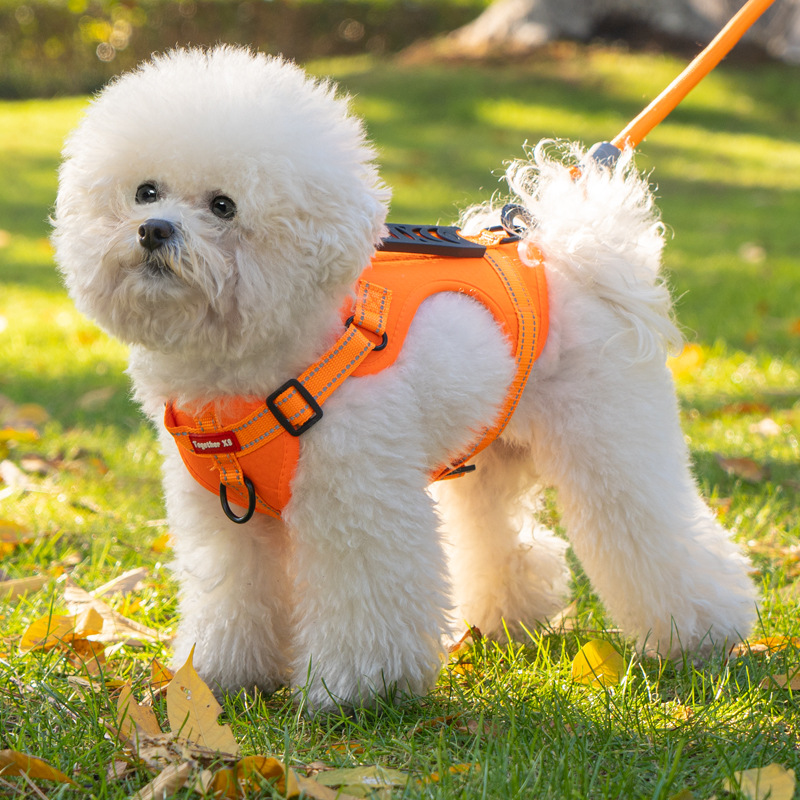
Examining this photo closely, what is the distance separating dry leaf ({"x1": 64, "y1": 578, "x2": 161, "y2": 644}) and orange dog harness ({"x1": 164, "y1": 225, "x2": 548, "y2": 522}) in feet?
1.92

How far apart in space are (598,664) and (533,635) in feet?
0.95

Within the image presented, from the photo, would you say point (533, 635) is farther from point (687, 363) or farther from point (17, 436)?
point (687, 363)

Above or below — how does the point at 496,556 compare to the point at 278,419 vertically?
below

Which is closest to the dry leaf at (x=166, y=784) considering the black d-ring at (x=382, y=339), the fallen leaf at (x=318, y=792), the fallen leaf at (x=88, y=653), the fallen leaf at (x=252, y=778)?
the fallen leaf at (x=252, y=778)

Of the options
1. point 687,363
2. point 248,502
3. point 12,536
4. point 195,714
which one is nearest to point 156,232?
point 248,502

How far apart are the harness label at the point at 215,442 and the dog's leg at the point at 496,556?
34.9 inches

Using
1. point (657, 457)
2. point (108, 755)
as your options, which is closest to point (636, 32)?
point (657, 457)

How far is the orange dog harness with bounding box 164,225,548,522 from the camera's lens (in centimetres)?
204

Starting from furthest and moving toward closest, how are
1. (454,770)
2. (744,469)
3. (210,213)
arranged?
(744,469)
(210,213)
(454,770)

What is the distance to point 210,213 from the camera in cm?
191

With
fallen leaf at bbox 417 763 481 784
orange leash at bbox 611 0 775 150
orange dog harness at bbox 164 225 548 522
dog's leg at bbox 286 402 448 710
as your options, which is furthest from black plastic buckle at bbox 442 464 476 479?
orange leash at bbox 611 0 775 150

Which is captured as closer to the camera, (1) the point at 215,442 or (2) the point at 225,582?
(1) the point at 215,442

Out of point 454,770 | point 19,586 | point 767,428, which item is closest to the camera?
point 454,770

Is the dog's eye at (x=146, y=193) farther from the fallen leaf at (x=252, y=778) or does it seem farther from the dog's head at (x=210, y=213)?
the fallen leaf at (x=252, y=778)
